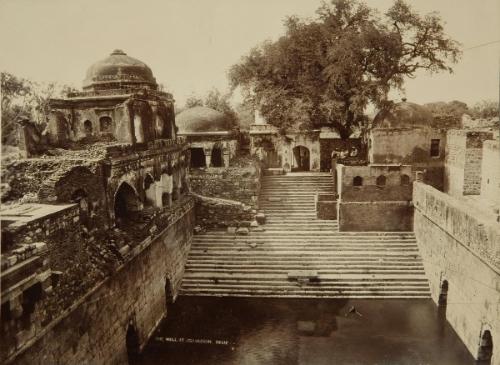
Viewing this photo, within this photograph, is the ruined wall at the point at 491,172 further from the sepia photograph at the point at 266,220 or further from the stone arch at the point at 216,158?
the stone arch at the point at 216,158

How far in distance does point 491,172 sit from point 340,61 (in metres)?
8.13

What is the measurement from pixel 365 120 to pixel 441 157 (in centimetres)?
498

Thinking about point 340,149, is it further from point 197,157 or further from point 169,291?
point 169,291

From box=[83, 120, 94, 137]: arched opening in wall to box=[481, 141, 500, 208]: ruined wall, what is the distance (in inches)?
612

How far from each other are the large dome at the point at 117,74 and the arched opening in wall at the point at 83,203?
7.36m

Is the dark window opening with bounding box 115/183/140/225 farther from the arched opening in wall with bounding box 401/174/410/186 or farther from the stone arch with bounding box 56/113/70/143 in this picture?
the arched opening in wall with bounding box 401/174/410/186

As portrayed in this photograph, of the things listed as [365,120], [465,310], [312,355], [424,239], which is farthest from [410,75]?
[312,355]

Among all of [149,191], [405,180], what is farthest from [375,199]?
[149,191]

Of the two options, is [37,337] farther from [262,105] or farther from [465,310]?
[262,105]

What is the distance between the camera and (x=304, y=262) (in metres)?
15.6

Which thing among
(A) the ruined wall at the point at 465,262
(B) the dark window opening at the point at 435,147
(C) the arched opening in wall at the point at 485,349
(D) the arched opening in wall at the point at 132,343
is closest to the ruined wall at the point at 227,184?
(A) the ruined wall at the point at 465,262

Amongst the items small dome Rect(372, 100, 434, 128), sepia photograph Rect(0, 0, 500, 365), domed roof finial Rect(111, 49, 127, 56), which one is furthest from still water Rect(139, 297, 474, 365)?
domed roof finial Rect(111, 49, 127, 56)

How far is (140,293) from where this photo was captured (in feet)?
37.8

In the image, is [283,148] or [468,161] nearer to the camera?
[468,161]
